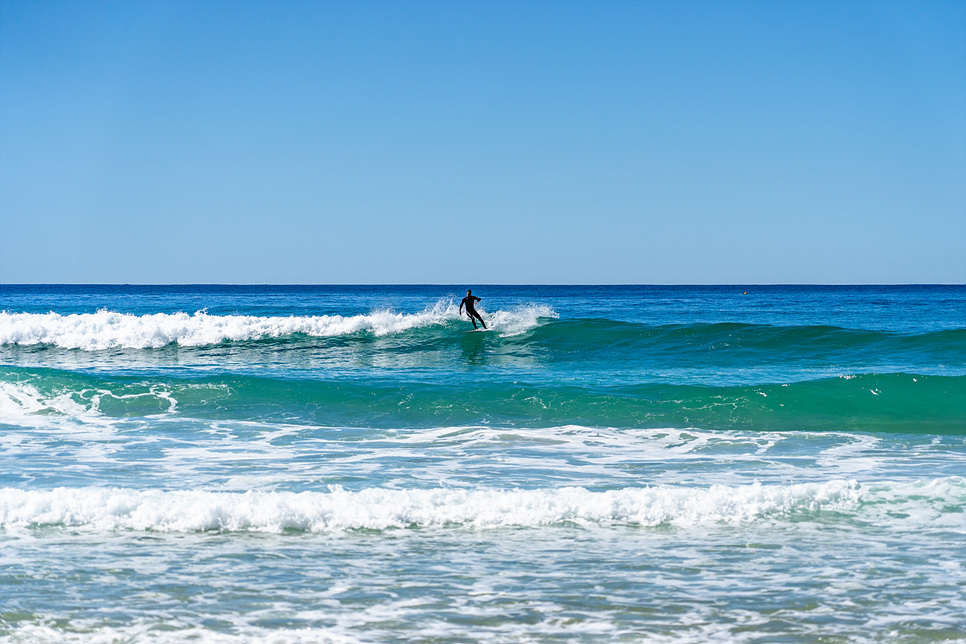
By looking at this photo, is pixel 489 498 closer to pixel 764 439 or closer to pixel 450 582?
pixel 450 582

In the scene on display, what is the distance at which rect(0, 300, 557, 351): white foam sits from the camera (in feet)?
82.2

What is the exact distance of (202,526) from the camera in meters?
6.62

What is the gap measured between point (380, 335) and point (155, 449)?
16.6 m

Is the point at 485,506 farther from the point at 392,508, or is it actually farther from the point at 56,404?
the point at 56,404

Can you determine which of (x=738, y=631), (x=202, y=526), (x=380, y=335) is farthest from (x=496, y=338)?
(x=738, y=631)

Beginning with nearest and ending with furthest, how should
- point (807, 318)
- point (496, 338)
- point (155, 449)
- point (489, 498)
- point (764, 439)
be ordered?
point (489, 498)
point (155, 449)
point (764, 439)
point (496, 338)
point (807, 318)

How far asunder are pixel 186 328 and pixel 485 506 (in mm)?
21314

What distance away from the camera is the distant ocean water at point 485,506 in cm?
482

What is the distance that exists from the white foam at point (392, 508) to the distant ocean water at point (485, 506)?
2 cm

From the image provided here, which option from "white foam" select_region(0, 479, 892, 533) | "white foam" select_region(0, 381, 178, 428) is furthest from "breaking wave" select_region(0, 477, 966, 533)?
"white foam" select_region(0, 381, 178, 428)

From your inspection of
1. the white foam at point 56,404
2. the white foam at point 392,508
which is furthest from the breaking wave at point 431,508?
the white foam at point 56,404

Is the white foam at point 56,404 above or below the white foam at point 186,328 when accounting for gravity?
below

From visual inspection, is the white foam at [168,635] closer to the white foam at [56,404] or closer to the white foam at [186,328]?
the white foam at [56,404]

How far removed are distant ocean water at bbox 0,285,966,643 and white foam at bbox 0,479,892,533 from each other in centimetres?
2
